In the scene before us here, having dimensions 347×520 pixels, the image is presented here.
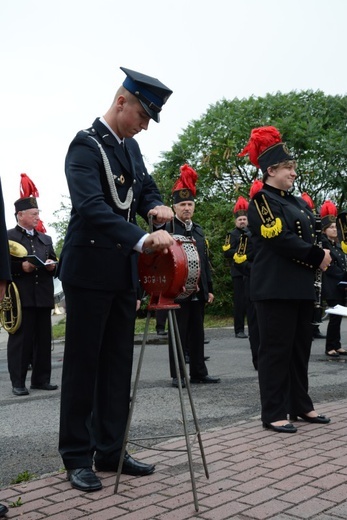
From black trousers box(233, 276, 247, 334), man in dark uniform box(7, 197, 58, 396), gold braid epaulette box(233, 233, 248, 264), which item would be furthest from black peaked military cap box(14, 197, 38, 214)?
black trousers box(233, 276, 247, 334)

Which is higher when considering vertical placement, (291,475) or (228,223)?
(228,223)

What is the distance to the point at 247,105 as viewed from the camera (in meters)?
21.0

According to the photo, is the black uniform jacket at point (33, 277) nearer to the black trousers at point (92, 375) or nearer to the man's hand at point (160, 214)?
the black trousers at point (92, 375)

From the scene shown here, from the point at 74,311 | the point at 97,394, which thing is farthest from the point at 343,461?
the point at 74,311

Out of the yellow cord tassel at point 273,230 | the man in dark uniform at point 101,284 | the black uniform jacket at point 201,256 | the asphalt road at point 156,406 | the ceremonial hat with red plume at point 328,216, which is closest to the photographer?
the man in dark uniform at point 101,284

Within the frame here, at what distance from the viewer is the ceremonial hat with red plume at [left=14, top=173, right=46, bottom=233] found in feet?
27.5

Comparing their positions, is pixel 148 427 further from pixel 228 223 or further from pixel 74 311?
pixel 228 223

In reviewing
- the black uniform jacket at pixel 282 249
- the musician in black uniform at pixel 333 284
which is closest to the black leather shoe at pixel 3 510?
the black uniform jacket at pixel 282 249

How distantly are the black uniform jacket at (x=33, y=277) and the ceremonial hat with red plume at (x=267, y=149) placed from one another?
343cm

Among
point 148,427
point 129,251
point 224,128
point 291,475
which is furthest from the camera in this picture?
point 224,128

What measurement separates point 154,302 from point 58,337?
13.9 metres

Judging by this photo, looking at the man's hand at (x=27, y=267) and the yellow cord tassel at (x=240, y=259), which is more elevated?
the yellow cord tassel at (x=240, y=259)

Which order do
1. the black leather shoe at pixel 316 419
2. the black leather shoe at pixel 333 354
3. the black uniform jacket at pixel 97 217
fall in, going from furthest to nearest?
the black leather shoe at pixel 333 354
the black leather shoe at pixel 316 419
the black uniform jacket at pixel 97 217

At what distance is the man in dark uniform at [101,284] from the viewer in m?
4.00
